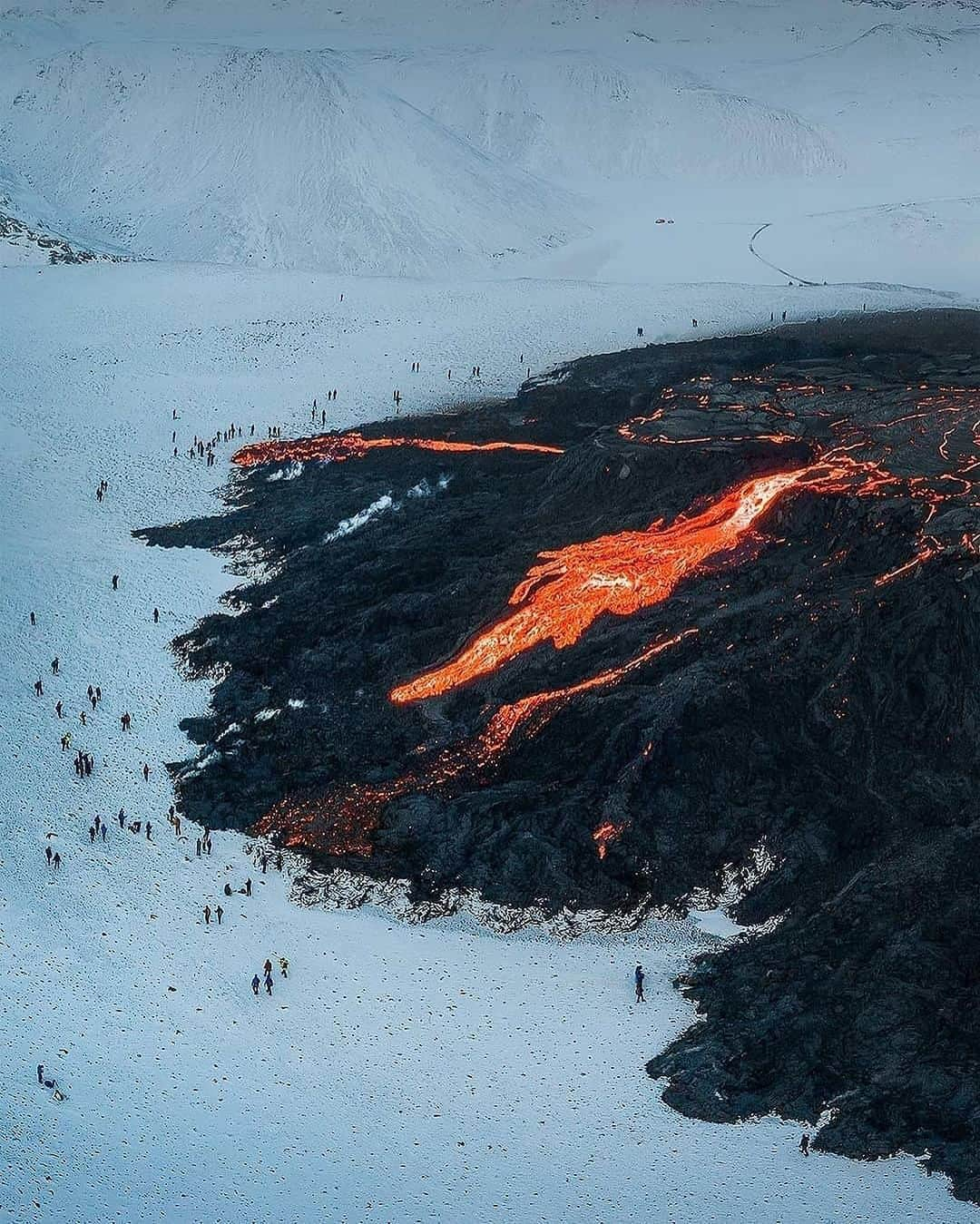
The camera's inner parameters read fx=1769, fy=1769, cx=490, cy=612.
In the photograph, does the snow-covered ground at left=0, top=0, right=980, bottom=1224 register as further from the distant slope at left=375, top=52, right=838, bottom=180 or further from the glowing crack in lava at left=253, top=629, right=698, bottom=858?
the glowing crack in lava at left=253, top=629, right=698, bottom=858

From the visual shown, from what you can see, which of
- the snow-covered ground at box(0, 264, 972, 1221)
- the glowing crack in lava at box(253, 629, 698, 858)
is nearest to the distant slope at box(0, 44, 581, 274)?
Answer: the snow-covered ground at box(0, 264, 972, 1221)

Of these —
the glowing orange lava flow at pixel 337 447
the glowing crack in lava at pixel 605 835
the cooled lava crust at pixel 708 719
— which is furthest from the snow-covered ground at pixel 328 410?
the glowing crack in lava at pixel 605 835

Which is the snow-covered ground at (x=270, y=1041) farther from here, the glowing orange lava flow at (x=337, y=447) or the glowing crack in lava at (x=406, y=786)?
→ the glowing orange lava flow at (x=337, y=447)

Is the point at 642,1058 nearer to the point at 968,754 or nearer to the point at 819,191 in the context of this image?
the point at 968,754

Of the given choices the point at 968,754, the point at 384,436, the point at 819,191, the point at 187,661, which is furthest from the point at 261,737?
the point at 819,191

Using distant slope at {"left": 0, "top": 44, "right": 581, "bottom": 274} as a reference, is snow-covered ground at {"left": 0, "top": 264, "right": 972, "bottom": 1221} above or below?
below

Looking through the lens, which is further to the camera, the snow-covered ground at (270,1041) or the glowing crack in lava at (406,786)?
the glowing crack in lava at (406,786)

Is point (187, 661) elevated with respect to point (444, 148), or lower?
lower
